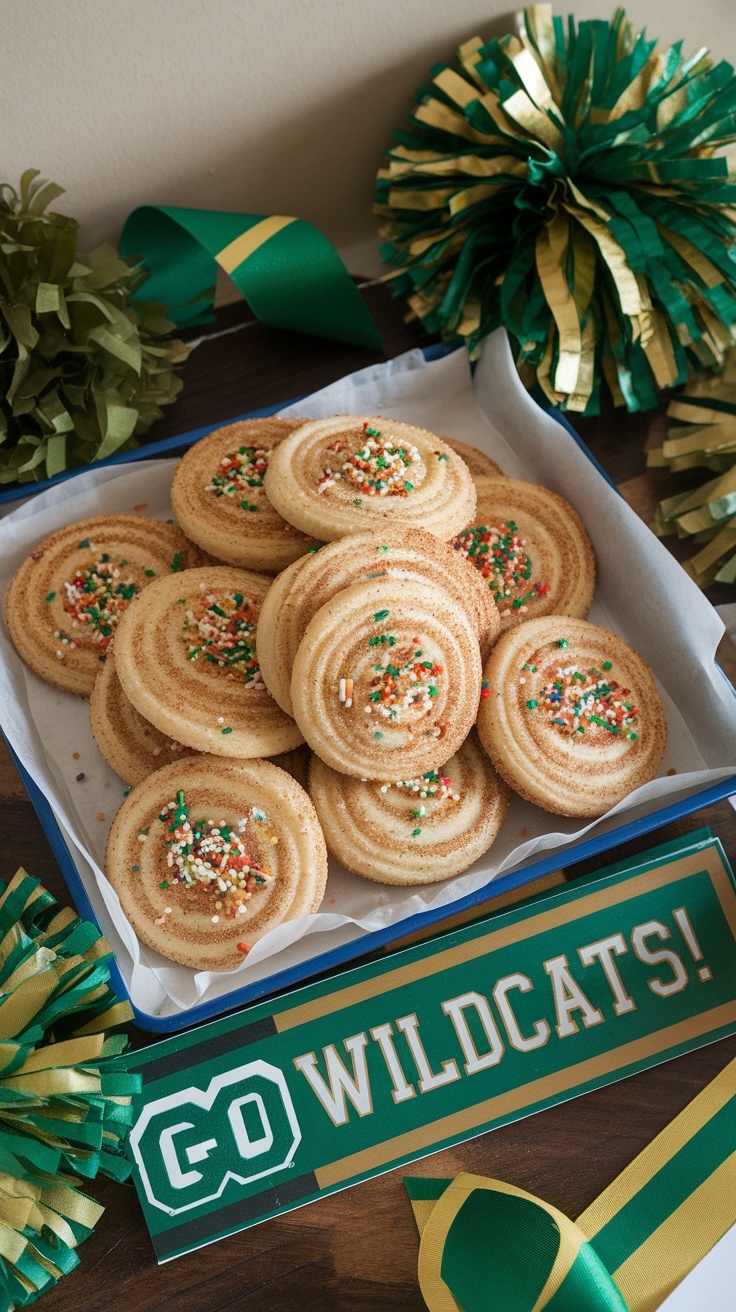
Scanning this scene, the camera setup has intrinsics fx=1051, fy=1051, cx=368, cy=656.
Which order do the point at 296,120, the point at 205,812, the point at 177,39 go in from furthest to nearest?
1. the point at 296,120
2. the point at 177,39
3. the point at 205,812

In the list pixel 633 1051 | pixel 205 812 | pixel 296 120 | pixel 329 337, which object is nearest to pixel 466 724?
pixel 205 812

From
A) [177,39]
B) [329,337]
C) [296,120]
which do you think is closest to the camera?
[177,39]

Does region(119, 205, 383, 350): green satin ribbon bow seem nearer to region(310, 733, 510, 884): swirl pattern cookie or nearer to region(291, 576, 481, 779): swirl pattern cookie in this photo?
region(291, 576, 481, 779): swirl pattern cookie

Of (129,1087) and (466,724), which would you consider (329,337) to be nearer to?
(466,724)

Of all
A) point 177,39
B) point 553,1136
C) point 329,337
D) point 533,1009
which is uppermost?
point 177,39

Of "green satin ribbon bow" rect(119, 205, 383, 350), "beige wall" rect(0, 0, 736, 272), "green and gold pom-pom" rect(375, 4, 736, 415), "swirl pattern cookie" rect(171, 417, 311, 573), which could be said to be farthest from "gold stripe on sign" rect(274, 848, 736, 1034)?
"beige wall" rect(0, 0, 736, 272)

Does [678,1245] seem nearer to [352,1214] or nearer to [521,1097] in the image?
[521,1097]

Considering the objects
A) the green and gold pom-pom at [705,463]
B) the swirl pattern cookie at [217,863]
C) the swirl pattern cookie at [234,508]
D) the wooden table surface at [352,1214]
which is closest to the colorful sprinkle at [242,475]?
the swirl pattern cookie at [234,508]
